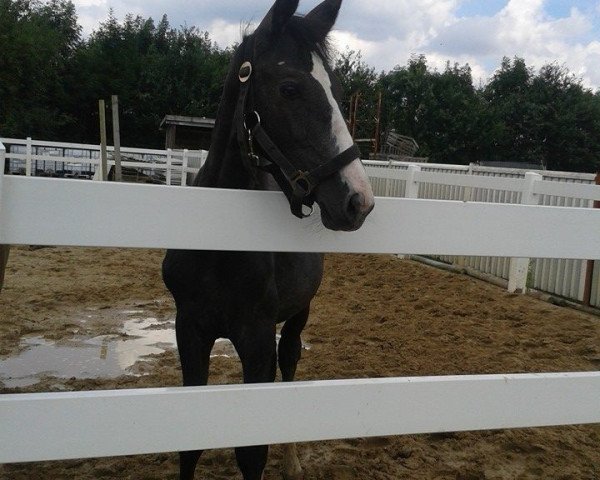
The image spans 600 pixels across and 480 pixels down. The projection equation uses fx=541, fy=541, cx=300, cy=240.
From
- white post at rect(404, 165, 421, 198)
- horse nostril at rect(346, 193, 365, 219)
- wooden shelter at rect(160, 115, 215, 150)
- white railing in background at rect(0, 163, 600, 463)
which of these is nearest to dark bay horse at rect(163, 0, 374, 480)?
horse nostril at rect(346, 193, 365, 219)

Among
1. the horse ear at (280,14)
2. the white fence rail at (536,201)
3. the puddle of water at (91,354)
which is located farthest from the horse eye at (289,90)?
the white fence rail at (536,201)

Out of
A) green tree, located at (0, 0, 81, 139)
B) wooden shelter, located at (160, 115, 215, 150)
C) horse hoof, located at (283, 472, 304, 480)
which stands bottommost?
horse hoof, located at (283, 472, 304, 480)

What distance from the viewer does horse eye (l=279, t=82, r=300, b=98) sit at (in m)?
1.91

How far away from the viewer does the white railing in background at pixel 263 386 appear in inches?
53.6

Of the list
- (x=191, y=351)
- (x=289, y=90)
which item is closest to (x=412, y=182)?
(x=191, y=351)

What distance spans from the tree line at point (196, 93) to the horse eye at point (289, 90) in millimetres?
22595

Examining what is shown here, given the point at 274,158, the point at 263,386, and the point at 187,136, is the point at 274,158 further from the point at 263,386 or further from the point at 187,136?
the point at 187,136

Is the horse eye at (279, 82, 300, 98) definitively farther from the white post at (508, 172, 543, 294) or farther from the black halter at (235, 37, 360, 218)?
the white post at (508, 172, 543, 294)

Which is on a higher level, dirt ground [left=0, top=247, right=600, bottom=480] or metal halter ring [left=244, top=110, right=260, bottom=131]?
metal halter ring [left=244, top=110, right=260, bottom=131]

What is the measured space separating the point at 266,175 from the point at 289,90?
2.21 feet

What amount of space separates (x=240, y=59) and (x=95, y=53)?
35.1 m

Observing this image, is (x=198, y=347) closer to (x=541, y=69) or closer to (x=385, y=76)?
(x=385, y=76)

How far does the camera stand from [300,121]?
1.86m

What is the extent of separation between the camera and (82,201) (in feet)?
4.46
